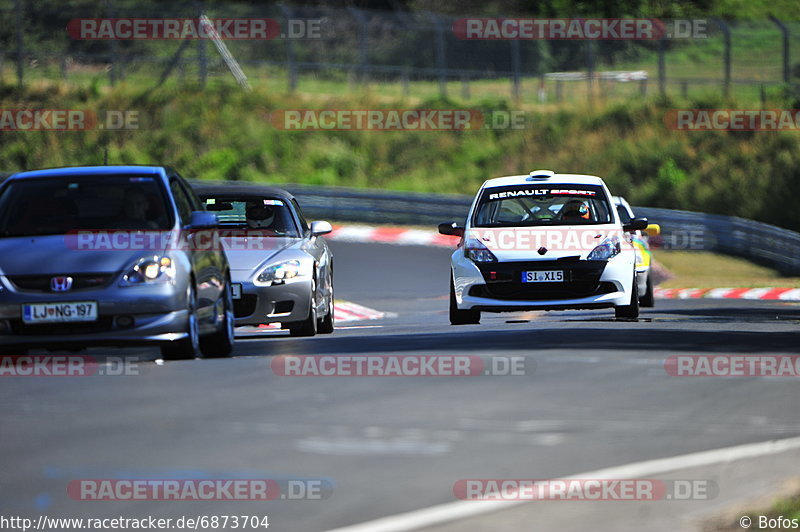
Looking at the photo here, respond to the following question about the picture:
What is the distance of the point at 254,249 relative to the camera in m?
15.4

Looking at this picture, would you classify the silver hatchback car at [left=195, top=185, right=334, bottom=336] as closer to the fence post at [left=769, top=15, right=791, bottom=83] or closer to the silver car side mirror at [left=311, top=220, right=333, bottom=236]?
the silver car side mirror at [left=311, top=220, right=333, bottom=236]

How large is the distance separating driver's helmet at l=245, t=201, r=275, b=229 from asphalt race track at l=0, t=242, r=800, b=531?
5.33 ft

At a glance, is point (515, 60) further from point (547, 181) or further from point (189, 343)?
point (189, 343)

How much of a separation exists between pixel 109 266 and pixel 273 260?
145 inches

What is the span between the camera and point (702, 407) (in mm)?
10930

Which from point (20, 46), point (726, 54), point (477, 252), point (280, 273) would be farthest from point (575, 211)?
point (20, 46)

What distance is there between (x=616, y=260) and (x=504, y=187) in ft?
5.44

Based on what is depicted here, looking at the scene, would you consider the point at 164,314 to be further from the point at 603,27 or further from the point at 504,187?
the point at 603,27

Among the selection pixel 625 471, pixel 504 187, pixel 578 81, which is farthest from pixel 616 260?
pixel 578 81

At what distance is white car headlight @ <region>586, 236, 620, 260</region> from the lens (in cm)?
1611

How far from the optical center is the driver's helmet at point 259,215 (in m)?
16.1

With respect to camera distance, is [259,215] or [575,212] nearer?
[259,215]

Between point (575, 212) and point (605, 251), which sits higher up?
point (575, 212)

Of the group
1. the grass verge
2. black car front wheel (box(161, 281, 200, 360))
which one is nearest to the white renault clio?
black car front wheel (box(161, 281, 200, 360))
